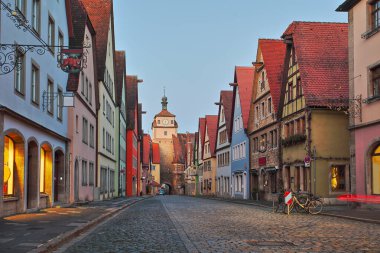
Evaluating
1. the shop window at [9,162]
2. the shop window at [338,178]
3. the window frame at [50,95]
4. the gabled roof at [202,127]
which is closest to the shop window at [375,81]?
the shop window at [338,178]

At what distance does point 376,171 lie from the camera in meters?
24.8

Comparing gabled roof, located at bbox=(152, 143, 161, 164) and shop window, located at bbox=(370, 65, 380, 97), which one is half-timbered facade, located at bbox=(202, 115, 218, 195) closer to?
shop window, located at bbox=(370, 65, 380, 97)

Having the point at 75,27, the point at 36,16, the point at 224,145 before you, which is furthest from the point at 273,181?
the point at 36,16

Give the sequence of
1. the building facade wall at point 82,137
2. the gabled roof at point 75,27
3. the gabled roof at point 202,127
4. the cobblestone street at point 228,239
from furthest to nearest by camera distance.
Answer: the gabled roof at point 202,127
the building facade wall at point 82,137
the gabled roof at point 75,27
the cobblestone street at point 228,239

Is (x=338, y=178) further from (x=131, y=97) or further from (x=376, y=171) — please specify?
(x=131, y=97)

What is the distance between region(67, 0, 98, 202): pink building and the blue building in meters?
15.9

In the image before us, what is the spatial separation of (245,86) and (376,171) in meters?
28.2

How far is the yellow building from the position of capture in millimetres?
31781

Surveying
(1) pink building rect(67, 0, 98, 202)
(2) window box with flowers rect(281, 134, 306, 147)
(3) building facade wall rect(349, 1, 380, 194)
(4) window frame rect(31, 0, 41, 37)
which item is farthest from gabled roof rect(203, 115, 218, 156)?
(4) window frame rect(31, 0, 41, 37)

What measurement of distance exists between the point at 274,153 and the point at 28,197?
71.3 feet

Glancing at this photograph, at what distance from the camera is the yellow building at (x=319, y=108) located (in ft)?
104

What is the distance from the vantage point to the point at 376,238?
1313 cm

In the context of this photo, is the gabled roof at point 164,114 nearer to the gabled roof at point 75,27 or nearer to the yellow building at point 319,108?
the gabled roof at point 75,27

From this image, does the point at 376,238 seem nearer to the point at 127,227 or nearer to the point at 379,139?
the point at 127,227
